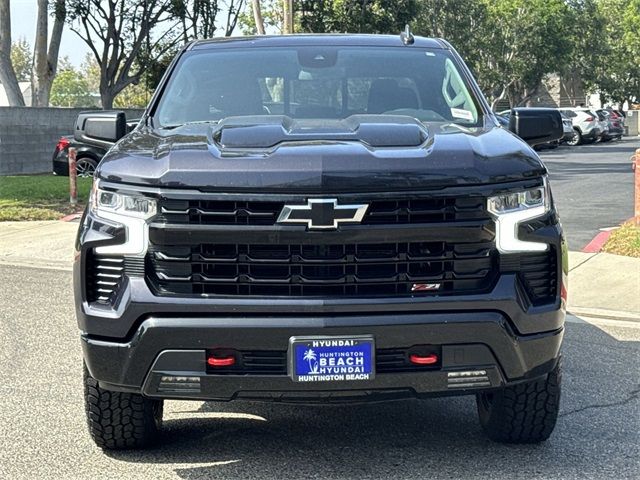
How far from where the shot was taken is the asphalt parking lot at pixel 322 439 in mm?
4520

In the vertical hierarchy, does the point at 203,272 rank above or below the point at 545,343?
above

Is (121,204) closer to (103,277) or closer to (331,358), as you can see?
(103,277)

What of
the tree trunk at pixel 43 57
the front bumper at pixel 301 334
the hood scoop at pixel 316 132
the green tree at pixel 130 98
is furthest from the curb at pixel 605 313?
the green tree at pixel 130 98

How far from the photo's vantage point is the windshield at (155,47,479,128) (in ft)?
17.6

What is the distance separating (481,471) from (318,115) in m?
2.00

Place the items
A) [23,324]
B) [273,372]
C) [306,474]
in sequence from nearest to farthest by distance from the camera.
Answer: [273,372] < [306,474] < [23,324]

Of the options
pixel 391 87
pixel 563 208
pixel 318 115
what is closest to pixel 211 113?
pixel 318 115

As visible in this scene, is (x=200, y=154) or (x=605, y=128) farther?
(x=605, y=128)

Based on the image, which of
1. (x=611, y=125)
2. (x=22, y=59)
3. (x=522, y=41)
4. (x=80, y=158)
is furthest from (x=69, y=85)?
(x=80, y=158)

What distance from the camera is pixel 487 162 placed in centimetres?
419

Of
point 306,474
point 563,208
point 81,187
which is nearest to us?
point 306,474

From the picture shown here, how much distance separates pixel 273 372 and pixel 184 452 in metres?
0.95

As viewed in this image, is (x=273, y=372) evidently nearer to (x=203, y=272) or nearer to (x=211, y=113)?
(x=203, y=272)

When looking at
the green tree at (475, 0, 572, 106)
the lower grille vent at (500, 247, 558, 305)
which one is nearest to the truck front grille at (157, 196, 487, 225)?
the lower grille vent at (500, 247, 558, 305)
